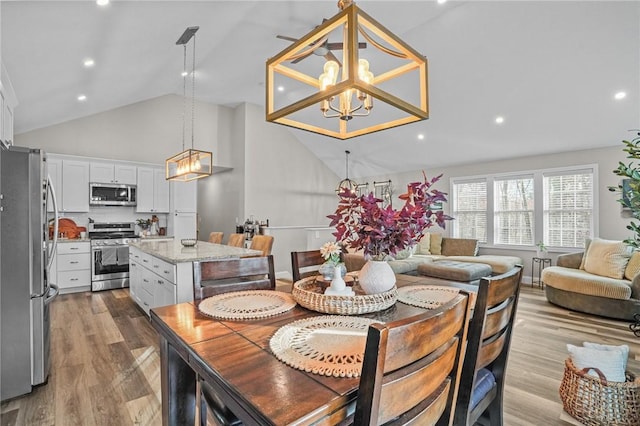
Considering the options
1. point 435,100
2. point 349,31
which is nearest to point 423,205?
point 349,31

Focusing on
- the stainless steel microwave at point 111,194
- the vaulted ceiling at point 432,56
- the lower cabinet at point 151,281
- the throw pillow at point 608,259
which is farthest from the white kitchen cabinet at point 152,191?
the throw pillow at point 608,259

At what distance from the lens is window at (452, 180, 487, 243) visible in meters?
6.66

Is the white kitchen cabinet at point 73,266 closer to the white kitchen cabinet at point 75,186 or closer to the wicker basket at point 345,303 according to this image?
the white kitchen cabinet at point 75,186

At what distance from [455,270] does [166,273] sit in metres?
4.03

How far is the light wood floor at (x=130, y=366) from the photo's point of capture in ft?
6.57

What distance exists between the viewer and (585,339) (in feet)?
10.5

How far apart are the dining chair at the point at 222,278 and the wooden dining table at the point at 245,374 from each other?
4.2 inches

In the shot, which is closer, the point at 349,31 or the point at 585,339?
the point at 349,31

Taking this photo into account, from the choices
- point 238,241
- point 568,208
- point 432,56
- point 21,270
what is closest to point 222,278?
point 21,270

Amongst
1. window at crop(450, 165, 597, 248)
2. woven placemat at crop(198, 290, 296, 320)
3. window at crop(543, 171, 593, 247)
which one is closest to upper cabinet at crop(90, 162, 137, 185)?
woven placemat at crop(198, 290, 296, 320)

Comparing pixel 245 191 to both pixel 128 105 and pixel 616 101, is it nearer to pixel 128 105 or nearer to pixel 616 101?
pixel 128 105

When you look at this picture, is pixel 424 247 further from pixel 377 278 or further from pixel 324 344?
pixel 324 344

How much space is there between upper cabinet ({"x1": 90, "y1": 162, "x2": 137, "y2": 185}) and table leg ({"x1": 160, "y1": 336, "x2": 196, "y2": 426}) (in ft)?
17.5

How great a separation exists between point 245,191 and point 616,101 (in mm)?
6185
